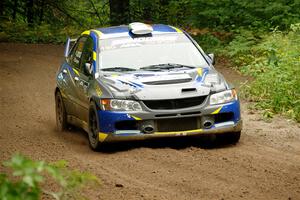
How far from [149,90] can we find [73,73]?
7.58 feet

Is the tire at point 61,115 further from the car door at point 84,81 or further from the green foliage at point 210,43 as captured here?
the green foliage at point 210,43

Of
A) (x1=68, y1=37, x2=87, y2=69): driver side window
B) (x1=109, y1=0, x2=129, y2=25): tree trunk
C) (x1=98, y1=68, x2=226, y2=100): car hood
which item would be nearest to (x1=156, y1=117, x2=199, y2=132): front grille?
(x1=98, y1=68, x2=226, y2=100): car hood

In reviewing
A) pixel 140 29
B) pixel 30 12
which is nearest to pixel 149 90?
pixel 140 29

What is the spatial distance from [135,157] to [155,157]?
0.27m

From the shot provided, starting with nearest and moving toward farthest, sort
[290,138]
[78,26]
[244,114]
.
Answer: [290,138] < [244,114] < [78,26]

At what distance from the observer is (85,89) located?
1059 cm

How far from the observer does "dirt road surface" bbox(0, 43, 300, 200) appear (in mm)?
7305

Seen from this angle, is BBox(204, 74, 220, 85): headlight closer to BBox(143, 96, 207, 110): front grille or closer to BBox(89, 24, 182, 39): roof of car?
BBox(143, 96, 207, 110): front grille

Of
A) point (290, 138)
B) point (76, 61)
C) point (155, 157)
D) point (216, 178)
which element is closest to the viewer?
point (216, 178)

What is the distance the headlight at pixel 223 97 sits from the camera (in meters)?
9.86

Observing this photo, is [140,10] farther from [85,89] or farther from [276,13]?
[85,89]

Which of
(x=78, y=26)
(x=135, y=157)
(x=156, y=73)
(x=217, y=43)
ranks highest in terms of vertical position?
(x=156, y=73)

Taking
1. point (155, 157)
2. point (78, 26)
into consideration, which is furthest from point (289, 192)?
point (78, 26)

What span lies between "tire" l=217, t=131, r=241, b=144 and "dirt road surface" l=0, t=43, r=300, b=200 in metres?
0.12
